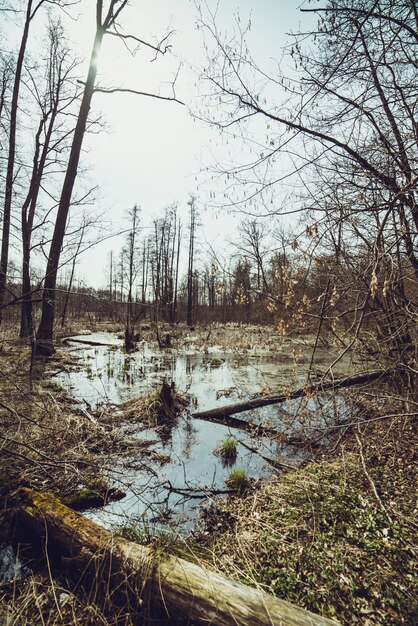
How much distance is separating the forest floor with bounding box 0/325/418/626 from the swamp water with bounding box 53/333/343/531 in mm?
358

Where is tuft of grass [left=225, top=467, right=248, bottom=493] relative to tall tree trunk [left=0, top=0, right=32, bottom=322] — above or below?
below

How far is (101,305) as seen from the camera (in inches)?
108

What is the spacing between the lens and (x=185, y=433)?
5793 mm

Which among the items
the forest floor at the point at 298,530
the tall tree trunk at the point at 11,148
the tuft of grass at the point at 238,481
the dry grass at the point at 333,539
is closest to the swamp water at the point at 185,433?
the tuft of grass at the point at 238,481

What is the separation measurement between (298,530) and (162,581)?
4.96ft

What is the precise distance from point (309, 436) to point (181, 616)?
3319 mm

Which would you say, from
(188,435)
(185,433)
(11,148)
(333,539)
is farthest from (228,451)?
(11,148)

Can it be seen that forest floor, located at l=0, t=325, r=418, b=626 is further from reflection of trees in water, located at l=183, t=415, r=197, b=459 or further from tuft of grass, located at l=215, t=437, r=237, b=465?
tuft of grass, located at l=215, t=437, r=237, b=465

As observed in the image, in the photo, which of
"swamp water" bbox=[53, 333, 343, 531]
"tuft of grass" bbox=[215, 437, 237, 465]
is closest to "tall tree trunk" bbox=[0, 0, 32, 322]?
"swamp water" bbox=[53, 333, 343, 531]

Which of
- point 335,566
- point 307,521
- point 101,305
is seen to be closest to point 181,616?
point 335,566

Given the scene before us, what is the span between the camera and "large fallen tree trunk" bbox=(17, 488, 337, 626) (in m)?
1.83

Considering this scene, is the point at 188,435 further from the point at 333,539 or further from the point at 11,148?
the point at 11,148

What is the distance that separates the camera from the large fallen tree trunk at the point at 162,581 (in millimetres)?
1835

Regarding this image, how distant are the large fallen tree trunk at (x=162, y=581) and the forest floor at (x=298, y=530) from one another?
159 millimetres
